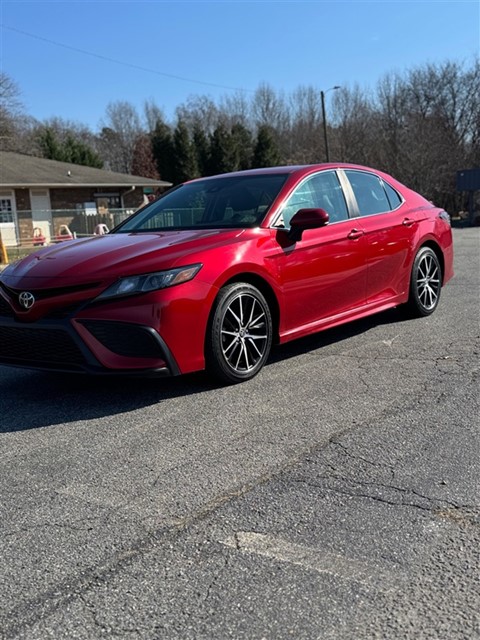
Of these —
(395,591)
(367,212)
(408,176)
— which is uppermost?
(408,176)

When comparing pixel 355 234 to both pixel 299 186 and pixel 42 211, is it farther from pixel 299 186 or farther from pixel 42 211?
pixel 42 211

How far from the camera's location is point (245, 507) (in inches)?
114

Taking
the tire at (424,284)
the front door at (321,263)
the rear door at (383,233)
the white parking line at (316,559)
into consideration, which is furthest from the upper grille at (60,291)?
the tire at (424,284)

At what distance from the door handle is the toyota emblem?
2.79m

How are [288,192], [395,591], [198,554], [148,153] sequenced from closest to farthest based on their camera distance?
[395,591], [198,554], [288,192], [148,153]

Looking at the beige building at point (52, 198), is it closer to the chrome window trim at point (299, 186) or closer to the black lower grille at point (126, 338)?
the chrome window trim at point (299, 186)

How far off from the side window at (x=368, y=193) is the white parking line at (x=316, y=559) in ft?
13.4

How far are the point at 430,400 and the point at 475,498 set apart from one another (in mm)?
1457

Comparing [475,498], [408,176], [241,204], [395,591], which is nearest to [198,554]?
[395,591]

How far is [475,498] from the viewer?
9.59 feet

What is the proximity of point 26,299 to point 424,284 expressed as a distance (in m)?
4.25

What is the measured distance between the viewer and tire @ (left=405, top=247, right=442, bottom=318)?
673 centimetres

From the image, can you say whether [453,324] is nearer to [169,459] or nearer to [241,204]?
[241,204]

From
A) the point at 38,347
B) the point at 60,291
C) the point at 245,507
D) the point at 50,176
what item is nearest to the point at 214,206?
the point at 60,291
